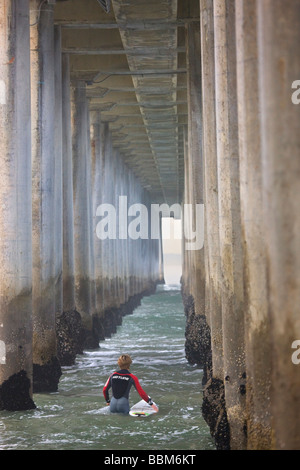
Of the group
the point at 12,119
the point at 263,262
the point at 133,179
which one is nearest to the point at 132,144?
the point at 133,179

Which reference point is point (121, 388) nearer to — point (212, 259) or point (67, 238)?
point (212, 259)

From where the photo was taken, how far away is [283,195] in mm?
5051

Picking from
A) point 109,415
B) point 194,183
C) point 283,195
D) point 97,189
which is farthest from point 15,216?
point 97,189

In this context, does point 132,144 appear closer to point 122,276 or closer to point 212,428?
point 122,276

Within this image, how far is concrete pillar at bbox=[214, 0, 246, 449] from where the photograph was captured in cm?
765

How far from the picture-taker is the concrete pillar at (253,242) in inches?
228

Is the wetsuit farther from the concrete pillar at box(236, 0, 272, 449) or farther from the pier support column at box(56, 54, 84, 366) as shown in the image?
the pier support column at box(56, 54, 84, 366)


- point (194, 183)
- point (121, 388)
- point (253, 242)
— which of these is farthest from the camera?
point (194, 183)

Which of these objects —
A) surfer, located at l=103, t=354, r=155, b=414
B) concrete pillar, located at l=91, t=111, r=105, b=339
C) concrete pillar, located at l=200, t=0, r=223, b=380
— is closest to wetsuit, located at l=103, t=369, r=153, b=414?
surfer, located at l=103, t=354, r=155, b=414

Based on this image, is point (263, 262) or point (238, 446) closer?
point (263, 262)

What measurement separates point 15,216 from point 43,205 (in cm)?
277

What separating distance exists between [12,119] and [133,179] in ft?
104

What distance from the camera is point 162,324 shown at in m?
27.3

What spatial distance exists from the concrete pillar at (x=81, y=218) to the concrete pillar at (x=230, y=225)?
11.4 metres
